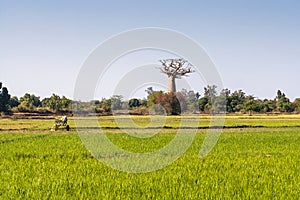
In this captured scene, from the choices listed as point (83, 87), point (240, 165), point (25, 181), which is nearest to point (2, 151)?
point (83, 87)

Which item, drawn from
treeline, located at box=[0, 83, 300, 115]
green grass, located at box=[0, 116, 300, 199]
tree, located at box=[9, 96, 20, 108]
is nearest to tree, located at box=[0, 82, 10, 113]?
treeline, located at box=[0, 83, 300, 115]

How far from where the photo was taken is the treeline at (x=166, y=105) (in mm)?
49906

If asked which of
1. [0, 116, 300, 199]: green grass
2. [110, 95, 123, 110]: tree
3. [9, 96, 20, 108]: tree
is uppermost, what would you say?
[9, 96, 20, 108]: tree

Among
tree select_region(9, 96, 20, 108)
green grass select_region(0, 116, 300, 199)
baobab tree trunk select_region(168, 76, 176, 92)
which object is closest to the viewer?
green grass select_region(0, 116, 300, 199)

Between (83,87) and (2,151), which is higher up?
(83,87)

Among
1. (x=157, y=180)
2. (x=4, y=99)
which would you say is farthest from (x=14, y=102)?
(x=157, y=180)

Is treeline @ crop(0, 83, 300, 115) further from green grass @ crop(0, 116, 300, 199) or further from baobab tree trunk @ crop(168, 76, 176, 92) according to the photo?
green grass @ crop(0, 116, 300, 199)

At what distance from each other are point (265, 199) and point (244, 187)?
97 cm

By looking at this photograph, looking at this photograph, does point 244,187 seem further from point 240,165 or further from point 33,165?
point 33,165

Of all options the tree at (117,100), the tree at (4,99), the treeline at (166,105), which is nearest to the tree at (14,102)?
the treeline at (166,105)

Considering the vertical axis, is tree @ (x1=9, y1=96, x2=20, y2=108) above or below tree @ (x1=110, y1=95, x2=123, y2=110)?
above

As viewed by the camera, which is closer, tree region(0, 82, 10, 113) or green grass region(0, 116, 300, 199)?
green grass region(0, 116, 300, 199)

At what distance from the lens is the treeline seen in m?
49.9

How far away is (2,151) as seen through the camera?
44.5 feet
